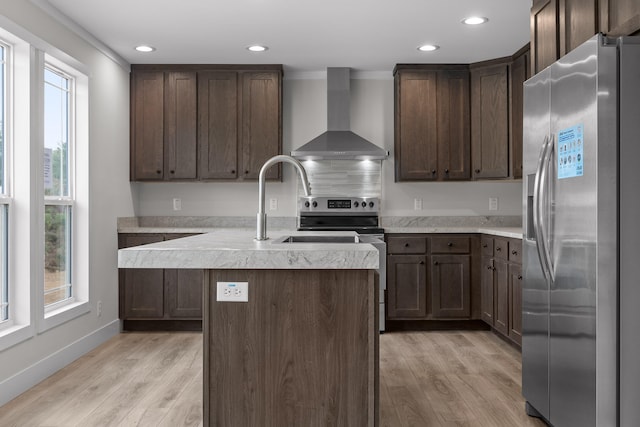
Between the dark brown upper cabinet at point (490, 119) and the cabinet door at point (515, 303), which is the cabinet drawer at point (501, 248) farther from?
the dark brown upper cabinet at point (490, 119)

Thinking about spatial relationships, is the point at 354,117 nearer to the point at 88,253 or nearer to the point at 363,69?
the point at 363,69

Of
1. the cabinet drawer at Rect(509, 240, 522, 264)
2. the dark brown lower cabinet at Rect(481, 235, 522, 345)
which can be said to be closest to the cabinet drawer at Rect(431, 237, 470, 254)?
the dark brown lower cabinet at Rect(481, 235, 522, 345)

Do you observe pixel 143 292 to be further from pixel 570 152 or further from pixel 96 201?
pixel 570 152

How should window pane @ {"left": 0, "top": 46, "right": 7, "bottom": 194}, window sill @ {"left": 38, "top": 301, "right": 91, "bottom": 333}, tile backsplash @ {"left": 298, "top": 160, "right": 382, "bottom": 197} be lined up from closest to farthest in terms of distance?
1. window pane @ {"left": 0, "top": 46, "right": 7, "bottom": 194}
2. window sill @ {"left": 38, "top": 301, "right": 91, "bottom": 333}
3. tile backsplash @ {"left": 298, "top": 160, "right": 382, "bottom": 197}

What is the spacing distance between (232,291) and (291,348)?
1.03ft

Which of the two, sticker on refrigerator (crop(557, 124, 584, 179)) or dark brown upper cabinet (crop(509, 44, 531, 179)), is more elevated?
dark brown upper cabinet (crop(509, 44, 531, 179))

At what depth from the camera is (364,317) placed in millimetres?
2119

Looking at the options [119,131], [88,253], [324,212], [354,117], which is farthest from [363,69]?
[88,253]

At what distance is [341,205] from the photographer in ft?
17.2

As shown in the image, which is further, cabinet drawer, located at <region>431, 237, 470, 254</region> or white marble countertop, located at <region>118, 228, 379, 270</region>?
cabinet drawer, located at <region>431, 237, 470, 254</region>

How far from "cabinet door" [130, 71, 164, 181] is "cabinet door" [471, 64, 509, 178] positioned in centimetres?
285

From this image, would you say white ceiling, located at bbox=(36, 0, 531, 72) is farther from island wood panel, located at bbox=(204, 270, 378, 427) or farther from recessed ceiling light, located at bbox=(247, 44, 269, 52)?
island wood panel, located at bbox=(204, 270, 378, 427)

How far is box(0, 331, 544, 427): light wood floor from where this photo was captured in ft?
9.16

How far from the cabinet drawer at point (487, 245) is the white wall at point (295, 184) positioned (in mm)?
716
